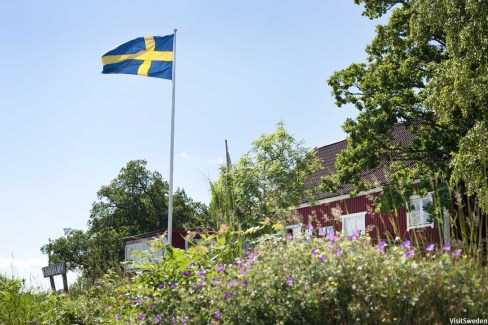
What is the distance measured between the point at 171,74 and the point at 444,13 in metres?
9.00

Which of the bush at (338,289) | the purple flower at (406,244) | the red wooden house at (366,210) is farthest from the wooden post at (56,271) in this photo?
the purple flower at (406,244)

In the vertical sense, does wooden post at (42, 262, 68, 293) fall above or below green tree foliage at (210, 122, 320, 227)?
below

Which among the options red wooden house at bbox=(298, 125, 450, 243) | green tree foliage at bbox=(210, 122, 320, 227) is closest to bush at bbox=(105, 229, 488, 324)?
red wooden house at bbox=(298, 125, 450, 243)

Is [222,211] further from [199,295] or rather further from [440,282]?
[440,282]

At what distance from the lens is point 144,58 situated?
1991 cm

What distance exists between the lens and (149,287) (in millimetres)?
7016

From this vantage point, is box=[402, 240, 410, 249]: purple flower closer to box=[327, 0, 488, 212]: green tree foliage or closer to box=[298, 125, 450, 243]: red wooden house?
box=[327, 0, 488, 212]: green tree foliage

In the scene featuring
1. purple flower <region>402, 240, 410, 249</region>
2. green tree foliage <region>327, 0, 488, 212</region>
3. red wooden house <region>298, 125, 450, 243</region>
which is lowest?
purple flower <region>402, 240, 410, 249</region>

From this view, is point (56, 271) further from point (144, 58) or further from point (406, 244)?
point (406, 244)

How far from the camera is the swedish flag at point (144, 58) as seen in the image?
62.5ft

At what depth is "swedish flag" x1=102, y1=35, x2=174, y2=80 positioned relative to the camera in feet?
62.5

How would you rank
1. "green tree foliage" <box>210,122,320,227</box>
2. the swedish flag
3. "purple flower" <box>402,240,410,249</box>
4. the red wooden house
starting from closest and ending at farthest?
1. "purple flower" <box>402,240,410,249</box>
2. the swedish flag
3. the red wooden house
4. "green tree foliage" <box>210,122,320,227</box>

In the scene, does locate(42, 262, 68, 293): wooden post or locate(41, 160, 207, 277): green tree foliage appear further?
locate(41, 160, 207, 277): green tree foliage

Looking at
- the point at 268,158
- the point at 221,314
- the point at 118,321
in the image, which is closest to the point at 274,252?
the point at 221,314
